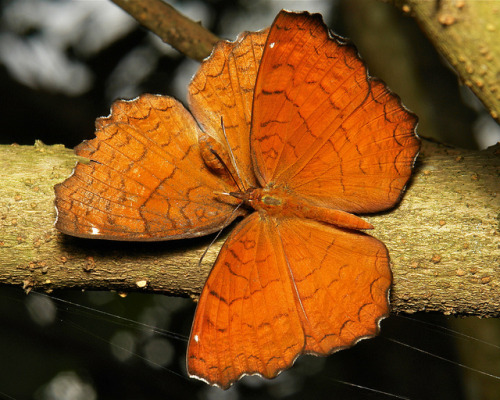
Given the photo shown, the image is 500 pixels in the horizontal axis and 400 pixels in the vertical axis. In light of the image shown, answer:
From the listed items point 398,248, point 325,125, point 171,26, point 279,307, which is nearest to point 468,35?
point 325,125

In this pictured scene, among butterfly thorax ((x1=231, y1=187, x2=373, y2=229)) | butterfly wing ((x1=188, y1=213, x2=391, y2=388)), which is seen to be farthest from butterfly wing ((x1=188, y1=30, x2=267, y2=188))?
butterfly wing ((x1=188, y1=213, x2=391, y2=388))

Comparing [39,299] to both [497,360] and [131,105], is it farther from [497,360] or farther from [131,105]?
[497,360]

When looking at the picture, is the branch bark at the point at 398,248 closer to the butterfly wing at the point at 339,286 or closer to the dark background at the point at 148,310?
the butterfly wing at the point at 339,286

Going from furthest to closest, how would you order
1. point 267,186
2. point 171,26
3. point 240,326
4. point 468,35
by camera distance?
point 171,26 < point 267,186 < point 240,326 < point 468,35

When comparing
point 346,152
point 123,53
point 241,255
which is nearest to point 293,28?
point 346,152

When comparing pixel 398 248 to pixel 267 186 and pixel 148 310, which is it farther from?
pixel 148 310

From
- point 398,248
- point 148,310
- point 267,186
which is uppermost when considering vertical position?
point 267,186
